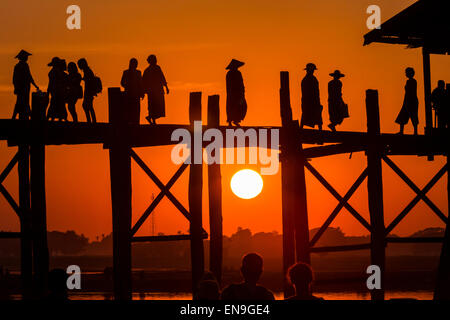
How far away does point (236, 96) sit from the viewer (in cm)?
1706

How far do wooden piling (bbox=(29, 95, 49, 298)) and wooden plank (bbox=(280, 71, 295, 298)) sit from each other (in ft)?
14.1

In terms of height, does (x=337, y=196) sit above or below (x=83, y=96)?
below

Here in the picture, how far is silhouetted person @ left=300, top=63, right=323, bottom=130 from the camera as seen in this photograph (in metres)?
17.4

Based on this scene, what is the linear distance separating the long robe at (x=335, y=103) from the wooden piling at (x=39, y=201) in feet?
19.2

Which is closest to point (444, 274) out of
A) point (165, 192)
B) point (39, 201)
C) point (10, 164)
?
point (165, 192)

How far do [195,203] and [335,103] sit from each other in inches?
160

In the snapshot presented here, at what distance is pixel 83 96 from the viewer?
1684cm

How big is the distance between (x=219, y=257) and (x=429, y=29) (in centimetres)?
639

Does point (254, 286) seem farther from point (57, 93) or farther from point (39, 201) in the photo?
point (57, 93)

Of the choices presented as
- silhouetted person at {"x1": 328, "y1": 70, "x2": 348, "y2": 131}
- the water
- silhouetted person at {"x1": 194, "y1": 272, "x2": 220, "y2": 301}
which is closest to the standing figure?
silhouetted person at {"x1": 328, "y1": 70, "x2": 348, "y2": 131}

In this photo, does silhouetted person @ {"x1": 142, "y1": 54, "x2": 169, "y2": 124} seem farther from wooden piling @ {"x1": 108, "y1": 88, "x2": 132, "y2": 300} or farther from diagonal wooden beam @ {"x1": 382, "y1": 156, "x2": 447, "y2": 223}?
diagonal wooden beam @ {"x1": 382, "y1": 156, "x2": 447, "y2": 223}

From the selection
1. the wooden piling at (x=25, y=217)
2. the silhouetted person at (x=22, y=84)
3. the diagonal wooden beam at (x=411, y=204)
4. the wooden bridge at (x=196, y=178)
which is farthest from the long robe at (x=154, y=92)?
the diagonal wooden beam at (x=411, y=204)
